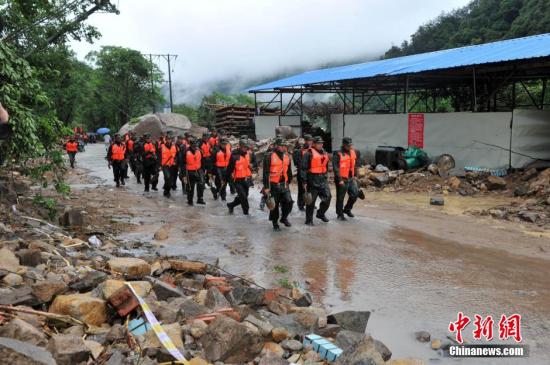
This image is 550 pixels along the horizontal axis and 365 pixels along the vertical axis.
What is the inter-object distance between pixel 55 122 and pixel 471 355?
27.0 ft

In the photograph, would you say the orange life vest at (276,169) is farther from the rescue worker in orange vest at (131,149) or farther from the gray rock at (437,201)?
the rescue worker in orange vest at (131,149)

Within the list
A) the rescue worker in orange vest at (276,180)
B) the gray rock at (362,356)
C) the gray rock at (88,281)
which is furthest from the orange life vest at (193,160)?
the gray rock at (362,356)

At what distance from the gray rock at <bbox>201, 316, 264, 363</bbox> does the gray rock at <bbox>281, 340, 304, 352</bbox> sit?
1.00ft

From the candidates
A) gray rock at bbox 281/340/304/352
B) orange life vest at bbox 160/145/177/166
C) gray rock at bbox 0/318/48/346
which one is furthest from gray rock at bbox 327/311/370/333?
orange life vest at bbox 160/145/177/166

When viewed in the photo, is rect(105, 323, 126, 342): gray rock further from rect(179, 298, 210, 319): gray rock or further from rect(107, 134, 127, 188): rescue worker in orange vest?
rect(107, 134, 127, 188): rescue worker in orange vest

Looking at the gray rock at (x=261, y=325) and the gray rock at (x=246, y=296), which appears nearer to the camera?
the gray rock at (x=261, y=325)

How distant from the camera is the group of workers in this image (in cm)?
1011

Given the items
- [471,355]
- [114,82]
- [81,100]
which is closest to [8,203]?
[471,355]

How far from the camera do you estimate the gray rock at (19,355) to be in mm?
2904

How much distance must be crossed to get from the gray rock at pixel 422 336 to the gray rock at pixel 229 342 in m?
1.77

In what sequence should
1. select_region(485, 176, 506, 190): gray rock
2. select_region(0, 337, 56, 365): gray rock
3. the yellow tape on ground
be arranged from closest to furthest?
1. select_region(0, 337, 56, 365): gray rock
2. the yellow tape on ground
3. select_region(485, 176, 506, 190): gray rock

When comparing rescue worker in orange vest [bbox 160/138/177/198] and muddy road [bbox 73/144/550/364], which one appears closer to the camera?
muddy road [bbox 73/144/550/364]

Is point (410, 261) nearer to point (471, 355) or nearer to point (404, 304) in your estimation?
point (404, 304)

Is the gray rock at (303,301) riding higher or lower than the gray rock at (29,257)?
lower
